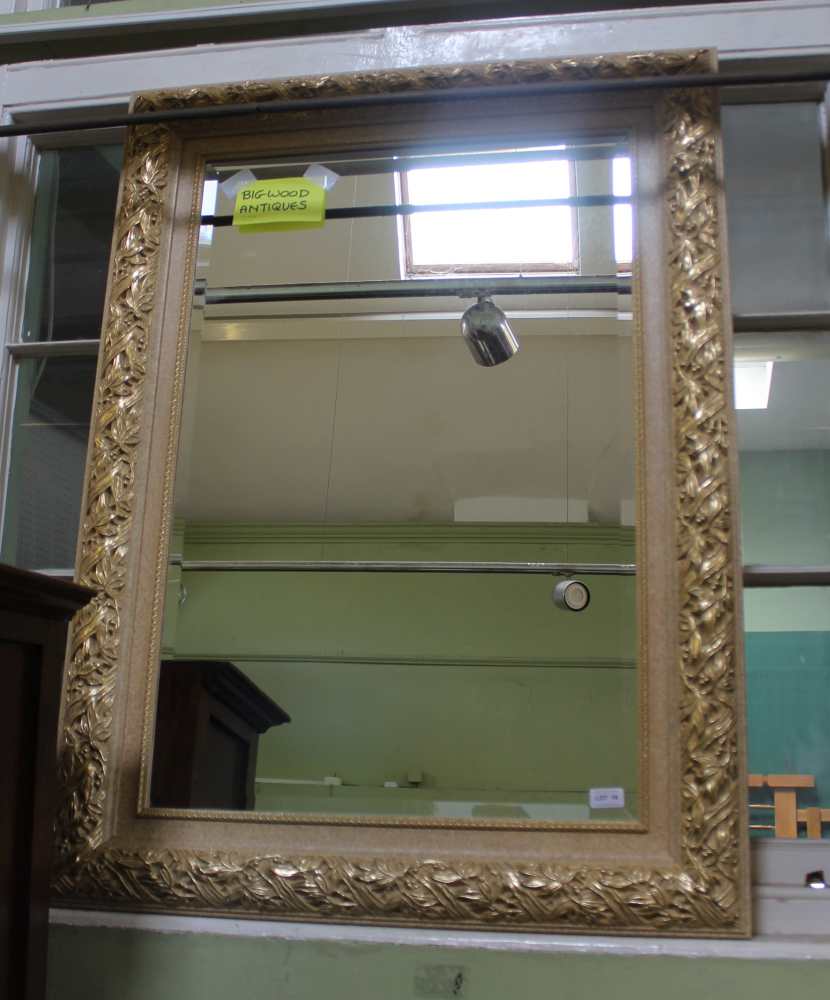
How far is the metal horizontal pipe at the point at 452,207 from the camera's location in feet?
4.25

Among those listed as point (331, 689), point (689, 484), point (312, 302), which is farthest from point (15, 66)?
point (689, 484)

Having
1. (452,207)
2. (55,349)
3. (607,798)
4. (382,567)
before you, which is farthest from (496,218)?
(607,798)

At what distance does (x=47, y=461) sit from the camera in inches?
52.4

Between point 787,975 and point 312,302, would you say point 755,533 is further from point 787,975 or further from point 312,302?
point 312,302

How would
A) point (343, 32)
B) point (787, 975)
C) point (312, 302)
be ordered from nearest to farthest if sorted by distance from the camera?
point (787, 975) → point (343, 32) → point (312, 302)

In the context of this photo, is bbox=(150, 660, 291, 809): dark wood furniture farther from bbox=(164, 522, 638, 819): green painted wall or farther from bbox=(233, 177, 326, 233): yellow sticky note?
bbox=(233, 177, 326, 233): yellow sticky note

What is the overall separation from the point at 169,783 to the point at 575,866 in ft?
1.50

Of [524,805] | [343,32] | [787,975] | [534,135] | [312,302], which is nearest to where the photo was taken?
[787,975]

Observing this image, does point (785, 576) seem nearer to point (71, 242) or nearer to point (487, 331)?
point (487, 331)

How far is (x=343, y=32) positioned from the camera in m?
1.38

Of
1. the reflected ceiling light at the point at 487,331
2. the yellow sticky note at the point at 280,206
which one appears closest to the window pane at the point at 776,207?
the reflected ceiling light at the point at 487,331

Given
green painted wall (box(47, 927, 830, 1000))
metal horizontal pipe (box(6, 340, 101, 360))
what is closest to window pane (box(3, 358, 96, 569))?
metal horizontal pipe (box(6, 340, 101, 360))

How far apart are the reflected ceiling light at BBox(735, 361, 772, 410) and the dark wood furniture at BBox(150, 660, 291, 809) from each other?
682 mm

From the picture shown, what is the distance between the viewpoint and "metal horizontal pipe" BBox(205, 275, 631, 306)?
Result: 55.0 inches
